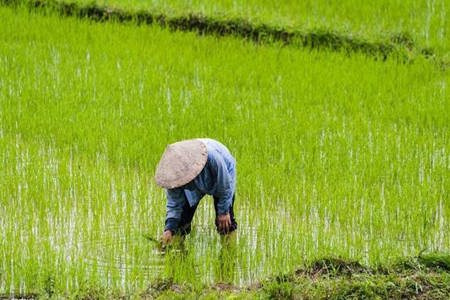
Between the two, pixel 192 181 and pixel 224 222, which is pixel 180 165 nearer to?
pixel 192 181

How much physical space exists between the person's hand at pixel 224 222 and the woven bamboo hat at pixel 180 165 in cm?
38

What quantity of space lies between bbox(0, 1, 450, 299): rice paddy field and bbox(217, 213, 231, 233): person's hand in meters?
0.16

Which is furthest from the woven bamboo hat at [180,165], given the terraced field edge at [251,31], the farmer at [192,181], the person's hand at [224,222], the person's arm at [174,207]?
the terraced field edge at [251,31]

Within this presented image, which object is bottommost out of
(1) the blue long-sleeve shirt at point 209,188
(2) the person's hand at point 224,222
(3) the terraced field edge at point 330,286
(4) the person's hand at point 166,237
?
(3) the terraced field edge at point 330,286

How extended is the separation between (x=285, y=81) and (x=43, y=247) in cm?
328

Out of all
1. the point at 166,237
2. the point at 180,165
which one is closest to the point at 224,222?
the point at 166,237

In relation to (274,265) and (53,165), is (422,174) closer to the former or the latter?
(274,265)

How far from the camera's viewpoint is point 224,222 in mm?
4488

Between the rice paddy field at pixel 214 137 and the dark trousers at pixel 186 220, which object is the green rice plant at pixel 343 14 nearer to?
the rice paddy field at pixel 214 137

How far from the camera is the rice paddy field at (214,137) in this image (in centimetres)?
455

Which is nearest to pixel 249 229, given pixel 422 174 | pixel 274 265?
pixel 274 265

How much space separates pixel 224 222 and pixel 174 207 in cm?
27

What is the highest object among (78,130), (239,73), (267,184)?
(239,73)

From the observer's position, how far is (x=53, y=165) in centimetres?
577
